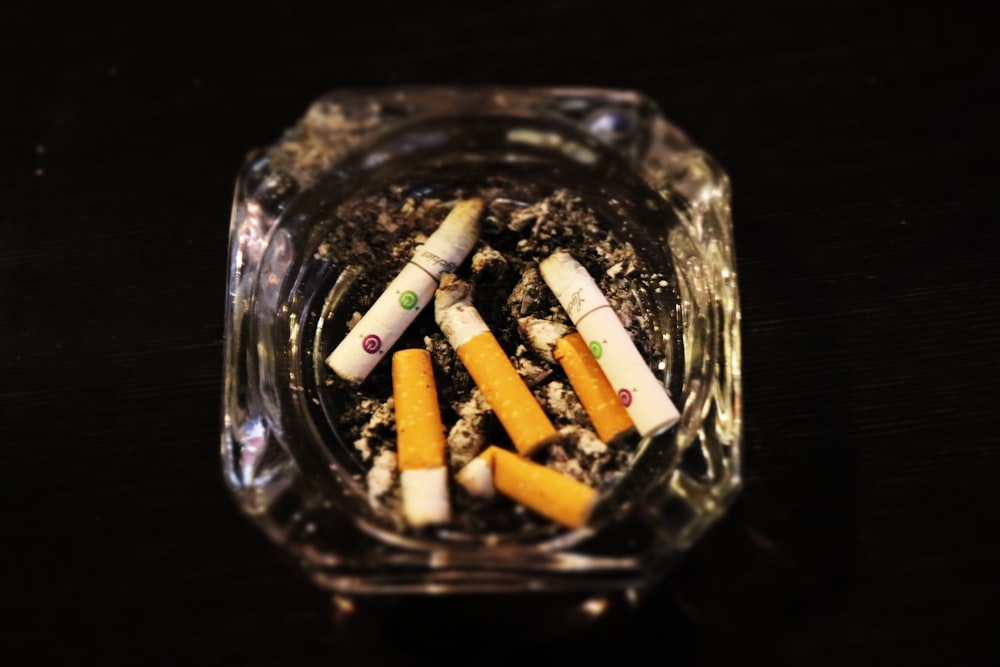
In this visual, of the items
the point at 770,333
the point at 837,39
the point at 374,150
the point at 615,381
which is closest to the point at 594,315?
the point at 615,381

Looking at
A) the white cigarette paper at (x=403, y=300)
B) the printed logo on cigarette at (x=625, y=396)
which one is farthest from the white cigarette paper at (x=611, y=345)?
the white cigarette paper at (x=403, y=300)

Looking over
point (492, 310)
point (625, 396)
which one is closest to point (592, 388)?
point (625, 396)

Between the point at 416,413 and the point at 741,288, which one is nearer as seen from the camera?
the point at 416,413

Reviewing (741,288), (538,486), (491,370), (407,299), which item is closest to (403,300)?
(407,299)

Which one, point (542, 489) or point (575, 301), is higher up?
point (575, 301)

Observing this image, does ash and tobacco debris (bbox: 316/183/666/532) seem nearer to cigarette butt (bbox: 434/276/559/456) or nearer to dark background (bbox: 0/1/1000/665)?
cigarette butt (bbox: 434/276/559/456)

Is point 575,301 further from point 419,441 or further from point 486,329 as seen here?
point 419,441
